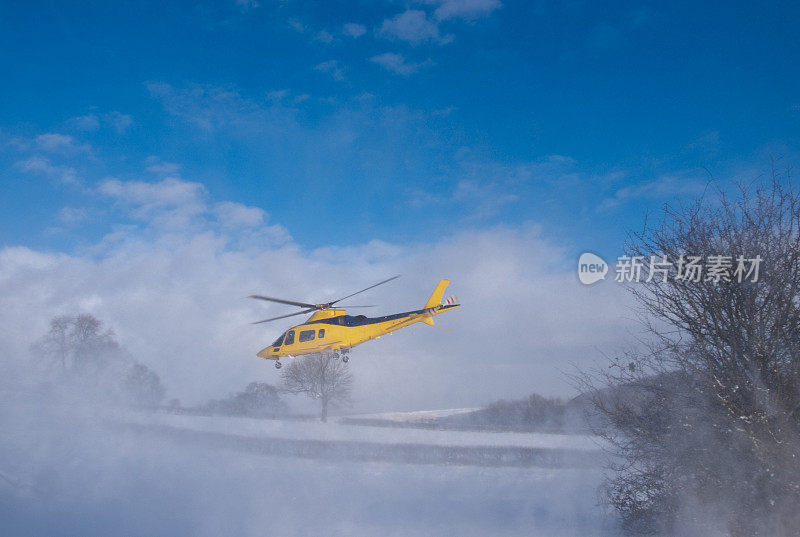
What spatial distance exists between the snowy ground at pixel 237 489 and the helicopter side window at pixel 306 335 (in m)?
6.54

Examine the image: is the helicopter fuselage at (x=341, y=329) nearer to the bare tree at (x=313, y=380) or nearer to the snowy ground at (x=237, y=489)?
the snowy ground at (x=237, y=489)

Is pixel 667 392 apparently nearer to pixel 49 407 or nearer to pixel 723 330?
pixel 723 330

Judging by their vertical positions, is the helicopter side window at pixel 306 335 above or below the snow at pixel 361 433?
above

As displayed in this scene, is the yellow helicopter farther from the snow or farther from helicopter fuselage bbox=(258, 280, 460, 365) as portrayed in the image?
the snow

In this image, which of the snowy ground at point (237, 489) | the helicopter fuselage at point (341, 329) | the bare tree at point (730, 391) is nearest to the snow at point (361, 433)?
the snowy ground at point (237, 489)

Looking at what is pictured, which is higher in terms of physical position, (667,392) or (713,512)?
(667,392)

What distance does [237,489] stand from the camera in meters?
20.0

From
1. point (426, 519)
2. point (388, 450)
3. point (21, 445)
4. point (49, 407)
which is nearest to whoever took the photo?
point (426, 519)

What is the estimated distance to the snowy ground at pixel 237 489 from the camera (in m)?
15.5

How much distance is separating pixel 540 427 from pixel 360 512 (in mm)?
22643

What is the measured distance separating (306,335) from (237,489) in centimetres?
841

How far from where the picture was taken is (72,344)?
30.5 m

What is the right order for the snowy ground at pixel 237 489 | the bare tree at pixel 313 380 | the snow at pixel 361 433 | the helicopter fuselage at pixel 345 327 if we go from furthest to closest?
the bare tree at pixel 313 380, the snow at pixel 361 433, the helicopter fuselage at pixel 345 327, the snowy ground at pixel 237 489

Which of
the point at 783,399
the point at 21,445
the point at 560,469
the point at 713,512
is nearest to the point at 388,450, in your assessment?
the point at 560,469
